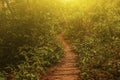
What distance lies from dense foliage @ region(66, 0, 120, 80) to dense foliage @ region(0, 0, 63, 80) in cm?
180

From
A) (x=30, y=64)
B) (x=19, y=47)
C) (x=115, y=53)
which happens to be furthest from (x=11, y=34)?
(x=115, y=53)

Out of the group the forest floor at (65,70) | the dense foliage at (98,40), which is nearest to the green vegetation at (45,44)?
the dense foliage at (98,40)

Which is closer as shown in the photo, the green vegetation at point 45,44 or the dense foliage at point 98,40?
the dense foliage at point 98,40

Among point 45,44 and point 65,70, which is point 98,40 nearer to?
point 45,44

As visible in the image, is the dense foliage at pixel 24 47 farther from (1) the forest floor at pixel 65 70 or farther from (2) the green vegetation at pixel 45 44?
(1) the forest floor at pixel 65 70

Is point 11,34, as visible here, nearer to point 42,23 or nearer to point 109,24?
point 42,23

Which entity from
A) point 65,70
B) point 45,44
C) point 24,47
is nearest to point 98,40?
point 45,44

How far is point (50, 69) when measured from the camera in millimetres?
10984

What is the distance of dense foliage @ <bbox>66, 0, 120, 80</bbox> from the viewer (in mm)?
9506

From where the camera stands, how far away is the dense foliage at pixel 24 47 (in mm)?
10445

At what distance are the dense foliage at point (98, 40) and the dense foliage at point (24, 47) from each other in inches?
70.8

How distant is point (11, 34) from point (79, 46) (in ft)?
14.7

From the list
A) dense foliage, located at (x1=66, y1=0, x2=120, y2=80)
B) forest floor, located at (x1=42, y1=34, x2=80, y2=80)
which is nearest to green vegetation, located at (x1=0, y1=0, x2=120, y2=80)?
dense foliage, located at (x1=66, y1=0, x2=120, y2=80)

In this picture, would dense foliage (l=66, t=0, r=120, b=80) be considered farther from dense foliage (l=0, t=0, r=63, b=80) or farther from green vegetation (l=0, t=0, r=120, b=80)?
dense foliage (l=0, t=0, r=63, b=80)
